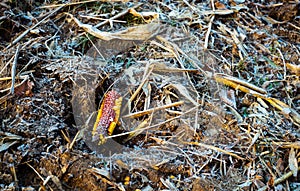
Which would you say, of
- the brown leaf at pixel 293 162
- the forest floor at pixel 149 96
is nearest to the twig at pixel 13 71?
the forest floor at pixel 149 96

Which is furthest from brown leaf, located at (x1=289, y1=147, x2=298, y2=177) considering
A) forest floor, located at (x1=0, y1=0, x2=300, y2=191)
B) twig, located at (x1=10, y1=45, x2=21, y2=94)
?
twig, located at (x1=10, y1=45, x2=21, y2=94)

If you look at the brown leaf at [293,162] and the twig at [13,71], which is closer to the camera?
the brown leaf at [293,162]

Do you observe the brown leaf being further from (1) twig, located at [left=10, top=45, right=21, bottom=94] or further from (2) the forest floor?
(1) twig, located at [left=10, top=45, right=21, bottom=94]

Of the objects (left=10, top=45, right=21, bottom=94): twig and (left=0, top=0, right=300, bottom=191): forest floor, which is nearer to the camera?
(left=0, top=0, right=300, bottom=191): forest floor

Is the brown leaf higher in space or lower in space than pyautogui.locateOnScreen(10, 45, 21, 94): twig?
lower

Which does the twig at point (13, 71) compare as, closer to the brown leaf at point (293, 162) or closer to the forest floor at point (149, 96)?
the forest floor at point (149, 96)

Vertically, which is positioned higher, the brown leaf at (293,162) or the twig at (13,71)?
the twig at (13,71)

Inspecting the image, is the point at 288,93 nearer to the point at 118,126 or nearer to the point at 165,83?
the point at 165,83

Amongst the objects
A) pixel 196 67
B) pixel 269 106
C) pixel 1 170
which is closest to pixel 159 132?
pixel 196 67
